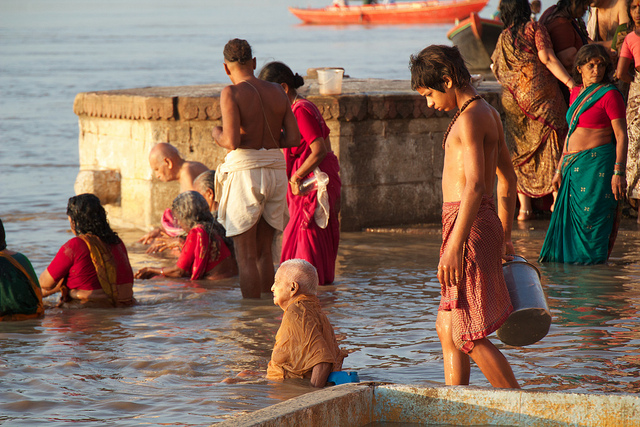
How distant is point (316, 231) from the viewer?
19.2ft

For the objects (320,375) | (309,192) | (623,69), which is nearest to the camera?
(320,375)

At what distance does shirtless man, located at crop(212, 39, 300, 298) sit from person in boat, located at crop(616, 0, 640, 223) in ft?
8.79

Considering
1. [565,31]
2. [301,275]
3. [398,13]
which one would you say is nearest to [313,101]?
[565,31]

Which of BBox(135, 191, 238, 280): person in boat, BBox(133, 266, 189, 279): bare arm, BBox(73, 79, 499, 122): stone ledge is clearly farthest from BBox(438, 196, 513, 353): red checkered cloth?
BBox(73, 79, 499, 122): stone ledge

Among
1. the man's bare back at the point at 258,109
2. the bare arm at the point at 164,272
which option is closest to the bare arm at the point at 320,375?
the man's bare back at the point at 258,109

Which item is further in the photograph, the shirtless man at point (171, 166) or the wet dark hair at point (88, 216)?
the shirtless man at point (171, 166)

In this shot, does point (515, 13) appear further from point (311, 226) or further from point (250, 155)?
point (250, 155)

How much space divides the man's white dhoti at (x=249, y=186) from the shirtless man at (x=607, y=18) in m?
3.31

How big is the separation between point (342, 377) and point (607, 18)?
500cm

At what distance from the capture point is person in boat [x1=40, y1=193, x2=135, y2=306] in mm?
5285

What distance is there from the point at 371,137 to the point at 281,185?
2.30m

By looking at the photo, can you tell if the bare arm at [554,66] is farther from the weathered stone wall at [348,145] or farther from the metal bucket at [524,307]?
the metal bucket at [524,307]

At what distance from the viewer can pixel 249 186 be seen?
→ 17.6 feet

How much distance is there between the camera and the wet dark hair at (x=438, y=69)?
3283mm
